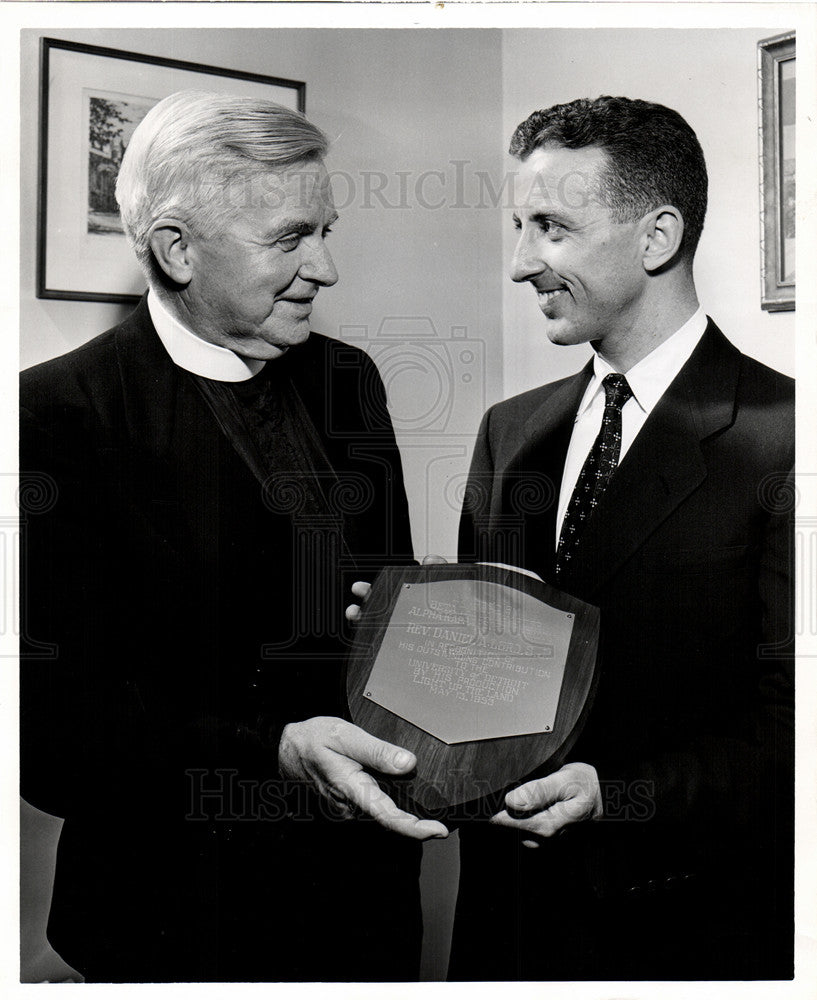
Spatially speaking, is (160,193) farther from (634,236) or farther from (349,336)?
(634,236)

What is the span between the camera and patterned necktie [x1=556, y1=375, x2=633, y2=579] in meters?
1.51

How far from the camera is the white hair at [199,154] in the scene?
145 cm

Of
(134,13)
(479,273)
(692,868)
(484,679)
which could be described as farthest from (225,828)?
(134,13)

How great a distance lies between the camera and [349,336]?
5.04ft

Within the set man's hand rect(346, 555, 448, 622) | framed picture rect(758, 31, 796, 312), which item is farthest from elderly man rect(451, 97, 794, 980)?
man's hand rect(346, 555, 448, 622)

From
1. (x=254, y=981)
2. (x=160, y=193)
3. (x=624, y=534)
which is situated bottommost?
(x=254, y=981)

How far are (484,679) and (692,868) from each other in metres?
0.49

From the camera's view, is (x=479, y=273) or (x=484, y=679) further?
(x=479, y=273)

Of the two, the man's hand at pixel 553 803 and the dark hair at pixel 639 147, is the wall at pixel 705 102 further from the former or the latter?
the man's hand at pixel 553 803

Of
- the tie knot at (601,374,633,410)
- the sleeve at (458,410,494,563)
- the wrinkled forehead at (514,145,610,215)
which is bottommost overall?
the sleeve at (458,410,494,563)

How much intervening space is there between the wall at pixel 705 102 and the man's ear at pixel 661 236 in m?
0.05

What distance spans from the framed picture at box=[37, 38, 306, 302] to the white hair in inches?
1.0

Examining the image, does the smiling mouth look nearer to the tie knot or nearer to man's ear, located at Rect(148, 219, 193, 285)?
man's ear, located at Rect(148, 219, 193, 285)

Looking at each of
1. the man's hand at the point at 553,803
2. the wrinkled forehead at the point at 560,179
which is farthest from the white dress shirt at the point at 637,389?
the man's hand at the point at 553,803
